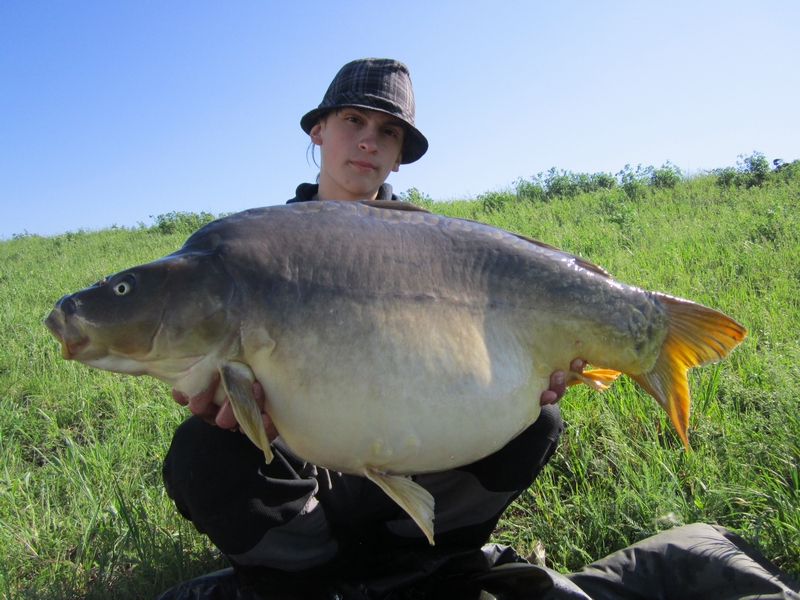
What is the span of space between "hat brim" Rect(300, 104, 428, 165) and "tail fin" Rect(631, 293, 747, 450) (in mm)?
1469

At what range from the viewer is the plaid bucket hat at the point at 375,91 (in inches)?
102

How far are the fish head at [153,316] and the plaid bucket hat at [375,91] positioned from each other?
53.8 inches

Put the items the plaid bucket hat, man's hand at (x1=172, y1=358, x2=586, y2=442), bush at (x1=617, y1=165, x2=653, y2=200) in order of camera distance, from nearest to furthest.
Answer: man's hand at (x1=172, y1=358, x2=586, y2=442) < the plaid bucket hat < bush at (x1=617, y1=165, x2=653, y2=200)

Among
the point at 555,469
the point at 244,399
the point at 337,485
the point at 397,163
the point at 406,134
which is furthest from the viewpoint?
the point at 397,163

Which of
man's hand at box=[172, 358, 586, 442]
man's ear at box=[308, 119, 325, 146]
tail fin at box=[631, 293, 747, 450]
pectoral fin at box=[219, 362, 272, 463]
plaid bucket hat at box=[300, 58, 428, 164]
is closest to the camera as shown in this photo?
pectoral fin at box=[219, 362, 272, 463]

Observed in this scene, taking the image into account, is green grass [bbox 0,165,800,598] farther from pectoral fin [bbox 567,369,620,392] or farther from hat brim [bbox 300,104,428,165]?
hat brim [bbox 300,104,428,165]

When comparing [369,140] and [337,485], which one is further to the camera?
[369,140]

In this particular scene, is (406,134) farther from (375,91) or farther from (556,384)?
(556,384)

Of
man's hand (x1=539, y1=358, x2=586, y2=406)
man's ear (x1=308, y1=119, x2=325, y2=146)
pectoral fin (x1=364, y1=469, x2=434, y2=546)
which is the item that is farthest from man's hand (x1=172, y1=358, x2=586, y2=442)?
man's ear (x1=308, y1=119, x2=325, y2=146)

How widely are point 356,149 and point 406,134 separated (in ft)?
1.08

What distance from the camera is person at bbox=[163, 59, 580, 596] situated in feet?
5.97

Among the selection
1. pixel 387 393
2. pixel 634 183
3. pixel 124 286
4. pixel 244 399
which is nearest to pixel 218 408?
pixel 244 399

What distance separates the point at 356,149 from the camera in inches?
104

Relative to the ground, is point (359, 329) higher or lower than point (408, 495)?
higher
